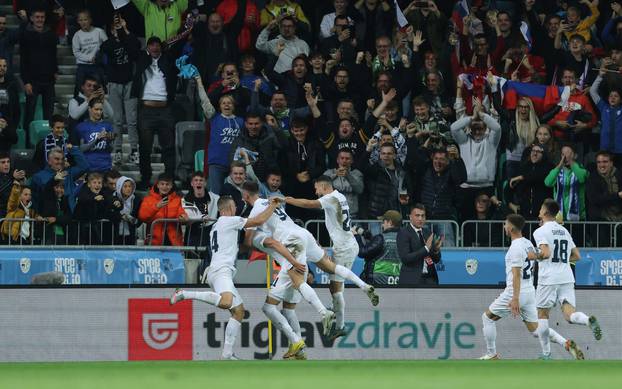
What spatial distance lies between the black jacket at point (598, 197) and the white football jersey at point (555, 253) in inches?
117

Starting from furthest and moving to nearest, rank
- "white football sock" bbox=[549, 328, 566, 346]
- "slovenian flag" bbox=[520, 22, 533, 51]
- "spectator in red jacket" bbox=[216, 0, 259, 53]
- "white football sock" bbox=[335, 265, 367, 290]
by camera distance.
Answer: "slovenian flag" bbox=[520, 22, 533, 51]
"spectator in red jacket" bbox=[216, 0, 259, 53]
"white football sock" bbox=[549, 328, 566, 346]
"white football sock" bbox=[335, 265, 367, 290]

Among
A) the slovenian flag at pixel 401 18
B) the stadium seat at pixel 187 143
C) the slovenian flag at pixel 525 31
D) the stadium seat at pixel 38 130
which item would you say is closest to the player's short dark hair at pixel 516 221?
the stadium seat at pixel 187 143

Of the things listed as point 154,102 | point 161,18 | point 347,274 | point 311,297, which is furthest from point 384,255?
point 161,18

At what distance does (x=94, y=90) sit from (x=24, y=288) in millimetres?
4681

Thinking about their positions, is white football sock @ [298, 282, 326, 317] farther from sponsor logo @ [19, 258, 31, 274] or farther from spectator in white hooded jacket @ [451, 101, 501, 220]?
spectator in white hooded jacket @ [451, 101, 501, 220]

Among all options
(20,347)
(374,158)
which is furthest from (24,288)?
(374,158)

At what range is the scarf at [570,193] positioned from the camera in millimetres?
22837

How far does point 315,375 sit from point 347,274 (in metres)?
5.17

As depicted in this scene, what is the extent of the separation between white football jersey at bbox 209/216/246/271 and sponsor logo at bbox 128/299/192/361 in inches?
62.6

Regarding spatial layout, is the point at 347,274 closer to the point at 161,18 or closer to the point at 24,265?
the point at 24,265

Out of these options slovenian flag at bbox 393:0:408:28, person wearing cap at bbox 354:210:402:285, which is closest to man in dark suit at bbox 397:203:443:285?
person wearing cap at bbox 354:210:402:285

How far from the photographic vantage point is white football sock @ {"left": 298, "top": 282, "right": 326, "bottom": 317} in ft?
61.8

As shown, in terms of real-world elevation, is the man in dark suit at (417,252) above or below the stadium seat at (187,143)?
below

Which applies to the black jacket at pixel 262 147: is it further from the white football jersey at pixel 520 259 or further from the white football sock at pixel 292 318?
the white football jersey at pixel 520 259
